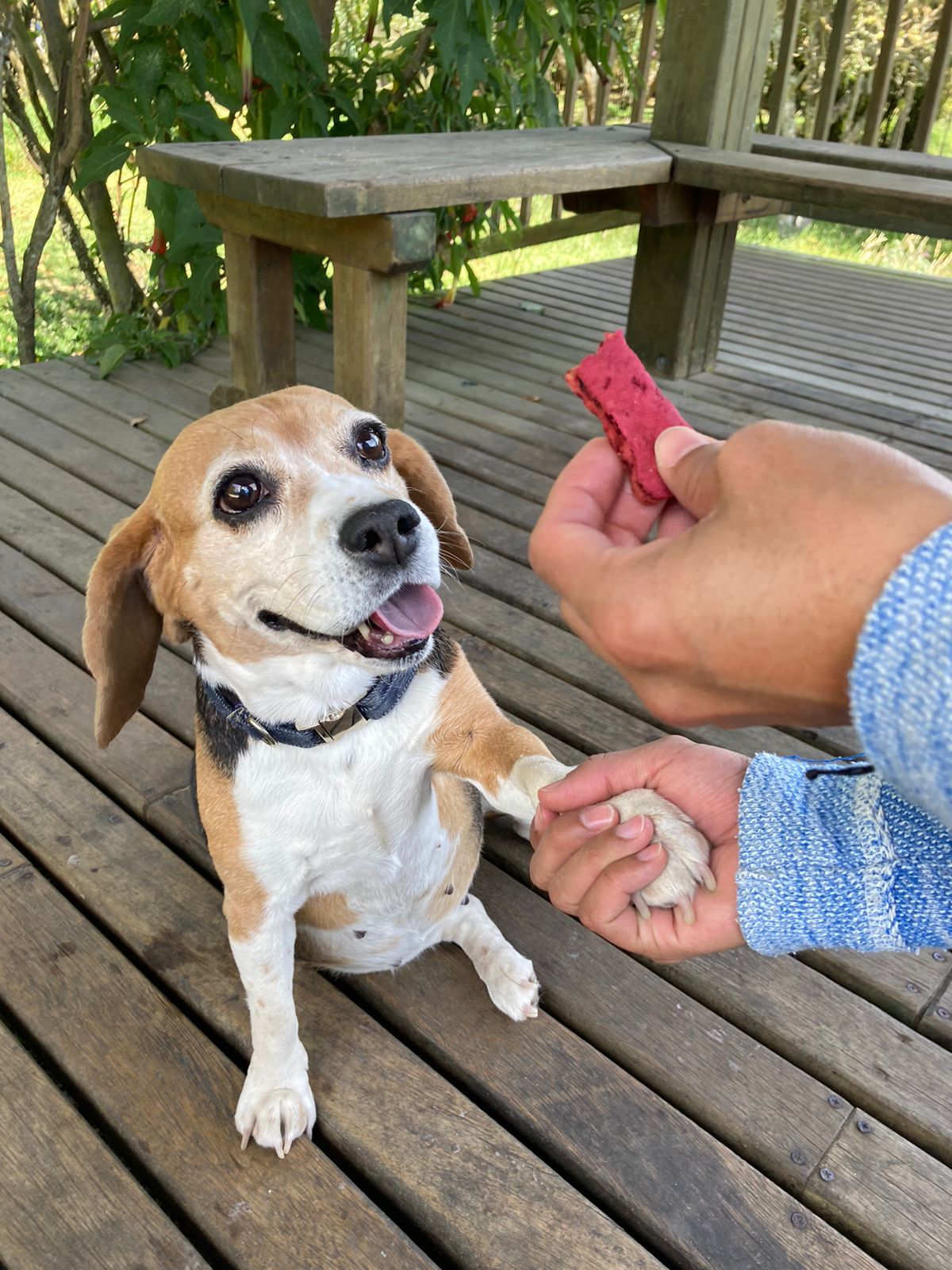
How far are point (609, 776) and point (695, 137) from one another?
363 cm

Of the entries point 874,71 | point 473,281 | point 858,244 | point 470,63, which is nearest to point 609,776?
point 470,63

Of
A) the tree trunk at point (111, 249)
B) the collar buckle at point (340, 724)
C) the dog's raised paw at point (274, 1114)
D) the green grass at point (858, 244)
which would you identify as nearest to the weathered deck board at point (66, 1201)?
the dog's raised paw at point (274, 1114)

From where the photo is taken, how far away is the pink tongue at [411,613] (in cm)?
138

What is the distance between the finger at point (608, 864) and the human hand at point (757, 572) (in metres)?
0.32

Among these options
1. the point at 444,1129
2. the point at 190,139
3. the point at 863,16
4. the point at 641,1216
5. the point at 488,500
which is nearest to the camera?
the point at 641,1216

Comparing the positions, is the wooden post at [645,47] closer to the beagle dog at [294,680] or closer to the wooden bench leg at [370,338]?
the wooden bench leg at [370,338]

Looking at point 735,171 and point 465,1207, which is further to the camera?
point 735,171

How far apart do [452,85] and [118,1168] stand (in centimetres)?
462

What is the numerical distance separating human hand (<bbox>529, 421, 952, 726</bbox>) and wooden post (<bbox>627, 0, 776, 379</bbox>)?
3.65m

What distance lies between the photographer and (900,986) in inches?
69.1

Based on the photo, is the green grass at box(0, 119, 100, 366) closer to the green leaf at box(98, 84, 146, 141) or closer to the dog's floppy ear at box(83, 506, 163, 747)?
the green leaf at box(98, 84, 146, 141)

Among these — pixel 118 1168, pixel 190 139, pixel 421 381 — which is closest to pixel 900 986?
pixel 118 1168

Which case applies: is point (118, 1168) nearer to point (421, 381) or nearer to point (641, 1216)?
point (641, 1216)

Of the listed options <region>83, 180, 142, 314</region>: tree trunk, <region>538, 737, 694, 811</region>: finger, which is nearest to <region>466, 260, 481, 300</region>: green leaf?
<region>83, 180, 142, 314</region>: tree trunk
